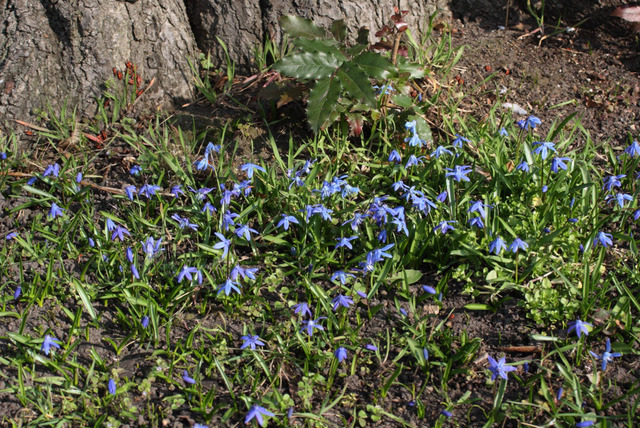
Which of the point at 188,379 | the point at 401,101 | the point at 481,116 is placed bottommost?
the point at 188,379

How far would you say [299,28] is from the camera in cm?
304

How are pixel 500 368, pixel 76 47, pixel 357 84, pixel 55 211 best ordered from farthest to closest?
pixel 76 47 → pixel 357 84 → pixel 55 211 → pixel 500 368

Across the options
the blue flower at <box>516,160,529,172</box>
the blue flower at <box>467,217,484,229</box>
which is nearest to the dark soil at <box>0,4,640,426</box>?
the blue flower at <box>467,217,484,229</box>

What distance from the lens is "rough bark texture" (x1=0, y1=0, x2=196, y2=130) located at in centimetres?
326

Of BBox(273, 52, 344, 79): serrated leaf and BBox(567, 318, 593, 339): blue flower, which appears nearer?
BBox(567, 318, 593, 339): blue flower

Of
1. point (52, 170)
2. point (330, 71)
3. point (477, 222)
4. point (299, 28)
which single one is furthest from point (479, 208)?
point (52, 170)

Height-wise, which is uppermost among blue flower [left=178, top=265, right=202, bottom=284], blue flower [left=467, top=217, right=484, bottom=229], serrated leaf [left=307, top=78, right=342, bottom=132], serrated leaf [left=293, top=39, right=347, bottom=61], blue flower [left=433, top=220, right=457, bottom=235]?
serrated leaf [left=293, top=39, right=347, bottom=61]

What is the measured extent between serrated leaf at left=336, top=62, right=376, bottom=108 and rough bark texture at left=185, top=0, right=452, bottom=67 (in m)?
0.88

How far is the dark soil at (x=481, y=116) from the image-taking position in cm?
220

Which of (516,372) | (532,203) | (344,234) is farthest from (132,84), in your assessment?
(516,372)

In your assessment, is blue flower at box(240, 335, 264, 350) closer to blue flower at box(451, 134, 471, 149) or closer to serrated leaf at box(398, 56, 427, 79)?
blue flower at box(451, 134, 471, 149)

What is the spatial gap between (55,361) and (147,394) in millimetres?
381

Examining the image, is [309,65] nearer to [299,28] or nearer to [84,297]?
[299,28]

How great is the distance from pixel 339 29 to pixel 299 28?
216 millimetres
